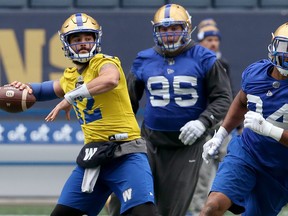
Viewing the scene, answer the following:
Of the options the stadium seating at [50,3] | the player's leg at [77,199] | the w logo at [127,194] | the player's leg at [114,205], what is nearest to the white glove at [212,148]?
the w logo at [127,194]

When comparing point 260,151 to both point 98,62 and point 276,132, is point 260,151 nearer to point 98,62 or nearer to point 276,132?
point 276,132

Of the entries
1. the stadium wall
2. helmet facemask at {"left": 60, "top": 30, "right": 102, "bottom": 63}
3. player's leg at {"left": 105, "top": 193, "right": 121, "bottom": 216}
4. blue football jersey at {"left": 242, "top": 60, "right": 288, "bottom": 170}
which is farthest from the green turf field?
blue football jersey at {"left": 242, "top": 60, "right": 288, "bottom": 170}

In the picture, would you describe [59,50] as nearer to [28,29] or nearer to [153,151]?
[28,29]

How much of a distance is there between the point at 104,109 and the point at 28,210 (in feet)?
12.1

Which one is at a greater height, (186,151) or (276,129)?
(276,129)

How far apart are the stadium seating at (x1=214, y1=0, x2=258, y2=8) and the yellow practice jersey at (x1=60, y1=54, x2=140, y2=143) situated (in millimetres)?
A: 5044

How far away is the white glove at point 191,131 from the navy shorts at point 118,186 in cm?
57

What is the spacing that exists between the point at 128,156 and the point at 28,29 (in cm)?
510

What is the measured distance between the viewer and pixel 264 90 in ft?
23.2

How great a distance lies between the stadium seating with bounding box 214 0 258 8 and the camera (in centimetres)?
1223

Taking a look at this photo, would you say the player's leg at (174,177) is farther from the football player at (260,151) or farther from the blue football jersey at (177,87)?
the football player at (260,151)

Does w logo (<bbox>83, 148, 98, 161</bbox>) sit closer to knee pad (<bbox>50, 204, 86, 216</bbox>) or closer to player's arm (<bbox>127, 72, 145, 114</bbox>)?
knee pad (<bbox>50, 204, 86, 216</bbox>)

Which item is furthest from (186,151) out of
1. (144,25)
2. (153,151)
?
(144,25)

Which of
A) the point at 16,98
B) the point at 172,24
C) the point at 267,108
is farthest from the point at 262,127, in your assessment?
the point at 16,98
